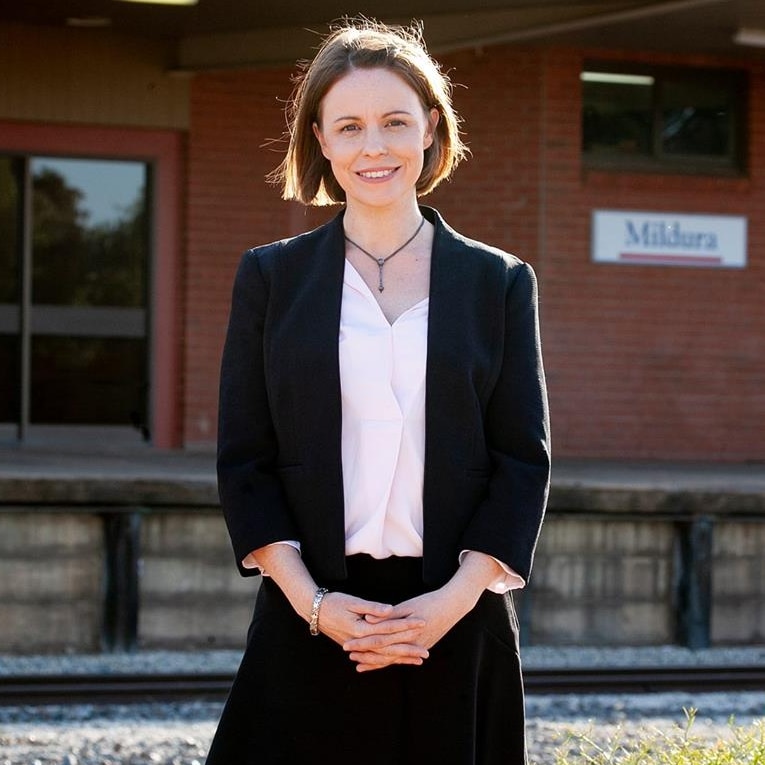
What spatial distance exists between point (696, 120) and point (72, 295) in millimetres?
6267

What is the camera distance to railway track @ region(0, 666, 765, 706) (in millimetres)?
7145

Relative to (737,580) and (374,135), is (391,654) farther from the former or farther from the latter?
(737,580)

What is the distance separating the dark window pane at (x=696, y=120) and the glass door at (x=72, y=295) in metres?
5.08

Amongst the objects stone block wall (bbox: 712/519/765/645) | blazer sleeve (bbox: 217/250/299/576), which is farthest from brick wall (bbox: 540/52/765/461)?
blazer sleeve (bbox: 217/250/299/576)

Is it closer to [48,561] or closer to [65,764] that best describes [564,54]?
[48,561]

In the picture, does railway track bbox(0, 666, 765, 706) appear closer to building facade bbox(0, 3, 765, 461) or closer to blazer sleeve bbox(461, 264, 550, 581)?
blazer sleeve bbox(461, 264, 550, 581)

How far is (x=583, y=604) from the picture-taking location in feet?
30.3

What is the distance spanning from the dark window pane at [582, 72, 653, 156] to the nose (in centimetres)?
1149

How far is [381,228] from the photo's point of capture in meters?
2.57

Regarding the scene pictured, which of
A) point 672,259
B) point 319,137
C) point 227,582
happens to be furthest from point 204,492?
point 672,259

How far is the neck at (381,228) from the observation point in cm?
256

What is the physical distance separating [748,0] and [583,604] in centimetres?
555

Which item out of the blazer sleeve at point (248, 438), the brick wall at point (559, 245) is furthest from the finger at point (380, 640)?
the brick wall at point (559, 245)

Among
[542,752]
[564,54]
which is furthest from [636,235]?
[542,752]
